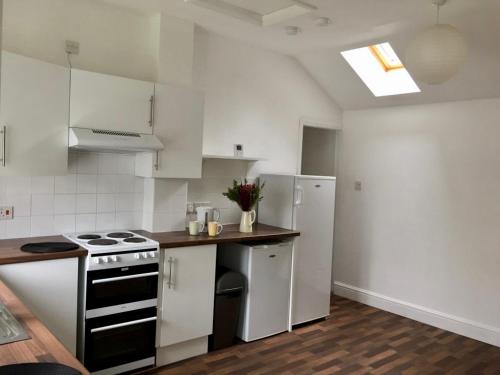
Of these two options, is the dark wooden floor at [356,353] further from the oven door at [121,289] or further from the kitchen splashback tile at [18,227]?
the kitchen splashback tile at [18,227]

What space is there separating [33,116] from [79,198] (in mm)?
792

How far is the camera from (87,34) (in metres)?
3.23

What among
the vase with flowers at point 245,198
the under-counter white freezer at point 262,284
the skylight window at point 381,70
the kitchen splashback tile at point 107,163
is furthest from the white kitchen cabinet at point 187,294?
the skylight window at point 381,70

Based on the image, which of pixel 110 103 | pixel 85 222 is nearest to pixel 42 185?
pixel 85 222

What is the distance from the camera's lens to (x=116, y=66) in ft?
11.1

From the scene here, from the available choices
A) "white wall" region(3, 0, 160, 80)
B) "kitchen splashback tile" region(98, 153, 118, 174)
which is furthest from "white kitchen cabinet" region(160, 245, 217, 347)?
"white wall" region(3, 0, 160, 80)

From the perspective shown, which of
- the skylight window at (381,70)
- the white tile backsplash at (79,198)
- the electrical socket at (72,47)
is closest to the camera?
the white tile backsplash at (79,198)

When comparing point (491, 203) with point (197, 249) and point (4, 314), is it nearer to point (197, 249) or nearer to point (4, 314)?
point (197, 249)

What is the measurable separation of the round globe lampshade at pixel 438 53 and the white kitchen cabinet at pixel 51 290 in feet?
8.43

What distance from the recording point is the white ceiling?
311 centimetres

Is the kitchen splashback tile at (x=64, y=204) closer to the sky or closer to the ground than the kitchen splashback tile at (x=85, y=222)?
closer to the sky

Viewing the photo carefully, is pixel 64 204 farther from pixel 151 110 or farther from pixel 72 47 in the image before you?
pixel 72 47

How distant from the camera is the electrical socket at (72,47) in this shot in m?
3.15

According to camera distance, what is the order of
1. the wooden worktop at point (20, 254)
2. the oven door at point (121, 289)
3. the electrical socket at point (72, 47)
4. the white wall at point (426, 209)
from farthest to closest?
the white wall at point (426, 209) < the electrical socket at point (72, 47) < the oven door at point (121, 289) < the wooden worktop at point (20, 254)
